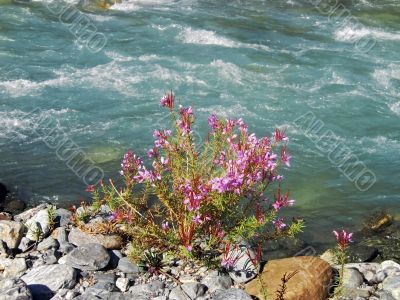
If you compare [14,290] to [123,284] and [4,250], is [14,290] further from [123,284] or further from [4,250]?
[4,250]

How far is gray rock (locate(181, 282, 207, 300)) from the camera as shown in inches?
211

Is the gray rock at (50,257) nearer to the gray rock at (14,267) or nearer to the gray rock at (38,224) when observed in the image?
the gray rock at (14,267)

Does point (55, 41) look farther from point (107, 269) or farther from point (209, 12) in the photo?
point (107, 269)

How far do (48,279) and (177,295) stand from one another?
1.24 meters

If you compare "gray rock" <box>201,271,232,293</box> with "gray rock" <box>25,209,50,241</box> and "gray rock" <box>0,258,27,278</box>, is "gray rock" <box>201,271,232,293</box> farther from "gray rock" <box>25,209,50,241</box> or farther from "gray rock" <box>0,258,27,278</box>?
"gray rock" <box>25,209,50,241</box>

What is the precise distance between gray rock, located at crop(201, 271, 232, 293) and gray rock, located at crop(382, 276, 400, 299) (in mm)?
1723

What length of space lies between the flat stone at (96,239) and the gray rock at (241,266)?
127cm

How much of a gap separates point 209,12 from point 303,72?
21.7 ft

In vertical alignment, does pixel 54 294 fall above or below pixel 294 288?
below

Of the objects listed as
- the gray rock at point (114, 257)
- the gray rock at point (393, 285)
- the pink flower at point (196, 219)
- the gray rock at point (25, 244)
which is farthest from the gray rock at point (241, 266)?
the gray rock at point (25, 244)

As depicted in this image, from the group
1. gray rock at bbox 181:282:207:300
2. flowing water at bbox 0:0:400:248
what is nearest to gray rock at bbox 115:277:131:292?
gray rock at bbox 181:282:207:300

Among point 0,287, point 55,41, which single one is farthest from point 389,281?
point 55,41

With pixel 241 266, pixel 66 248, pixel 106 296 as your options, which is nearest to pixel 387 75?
pixel 241 266

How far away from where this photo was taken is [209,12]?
1936cm
